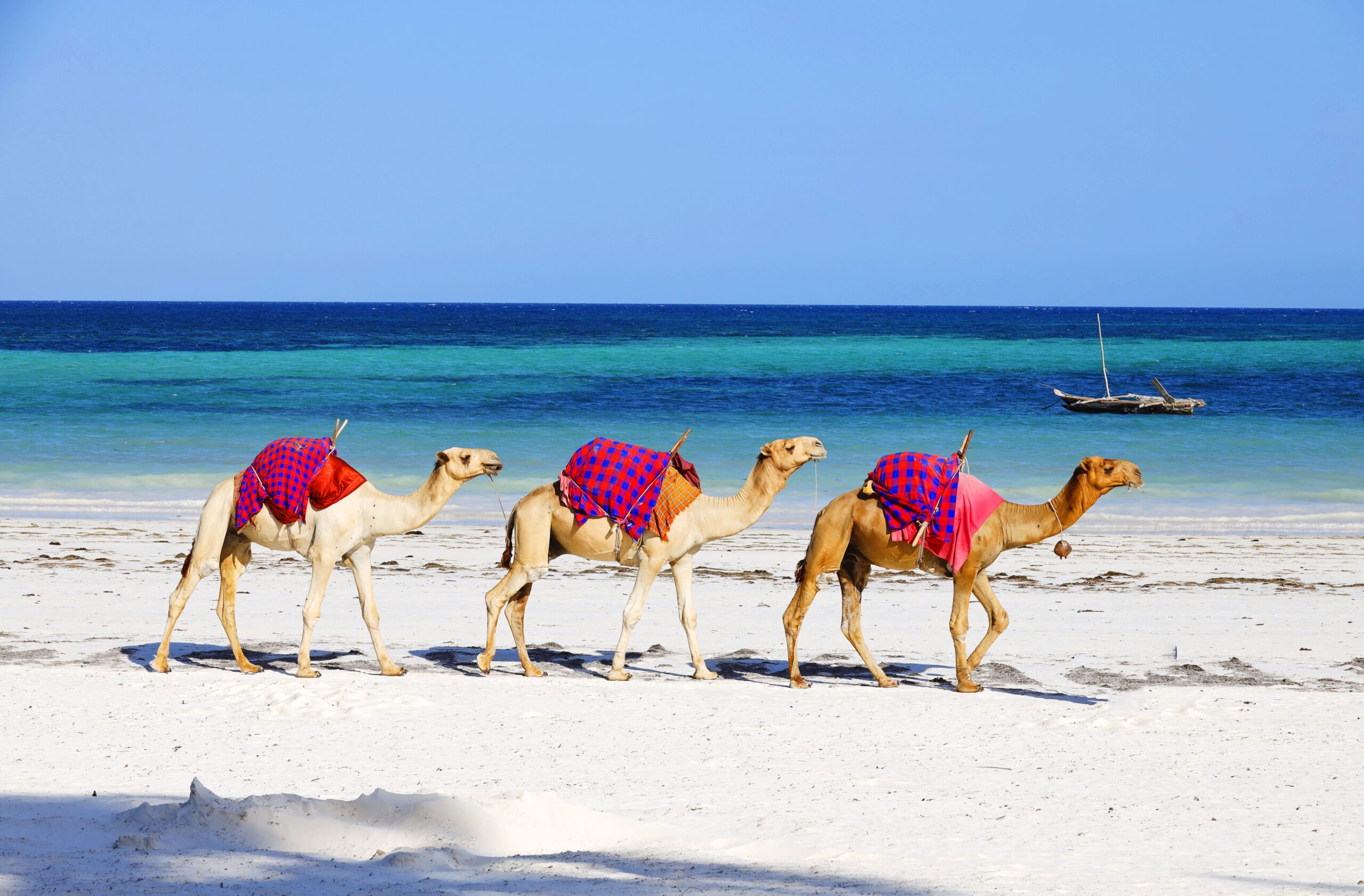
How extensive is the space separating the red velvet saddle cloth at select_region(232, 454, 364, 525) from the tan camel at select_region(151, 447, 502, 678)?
6cm

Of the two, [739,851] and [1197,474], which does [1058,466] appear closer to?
[1197,474]

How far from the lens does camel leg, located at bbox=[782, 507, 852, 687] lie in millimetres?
8805

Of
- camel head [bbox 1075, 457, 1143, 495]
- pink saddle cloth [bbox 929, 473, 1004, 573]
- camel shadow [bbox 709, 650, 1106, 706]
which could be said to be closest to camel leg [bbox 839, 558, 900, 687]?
camel shadow [bbox 709, 650, 1106, 706]

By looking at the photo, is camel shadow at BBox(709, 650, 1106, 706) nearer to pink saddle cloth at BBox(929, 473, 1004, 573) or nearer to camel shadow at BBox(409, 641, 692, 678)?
camel shadow at BBox(409, 641, 692, 678)

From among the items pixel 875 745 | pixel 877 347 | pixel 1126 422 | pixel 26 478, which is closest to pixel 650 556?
pixel 875 745

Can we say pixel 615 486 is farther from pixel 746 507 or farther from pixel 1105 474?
pixel 1105 474

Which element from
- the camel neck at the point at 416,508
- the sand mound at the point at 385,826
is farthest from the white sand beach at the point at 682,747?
the camel neck at the point at 416,508

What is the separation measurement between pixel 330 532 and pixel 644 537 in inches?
86.7

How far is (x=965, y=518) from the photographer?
8.58m

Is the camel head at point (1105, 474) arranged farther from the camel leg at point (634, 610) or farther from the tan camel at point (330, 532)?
the tan camel at point (330, 532)

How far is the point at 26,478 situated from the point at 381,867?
20949 millimetres

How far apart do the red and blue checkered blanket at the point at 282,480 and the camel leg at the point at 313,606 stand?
38 cm

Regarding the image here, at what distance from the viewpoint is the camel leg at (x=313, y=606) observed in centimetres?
888

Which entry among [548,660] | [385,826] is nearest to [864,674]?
[548,660]
